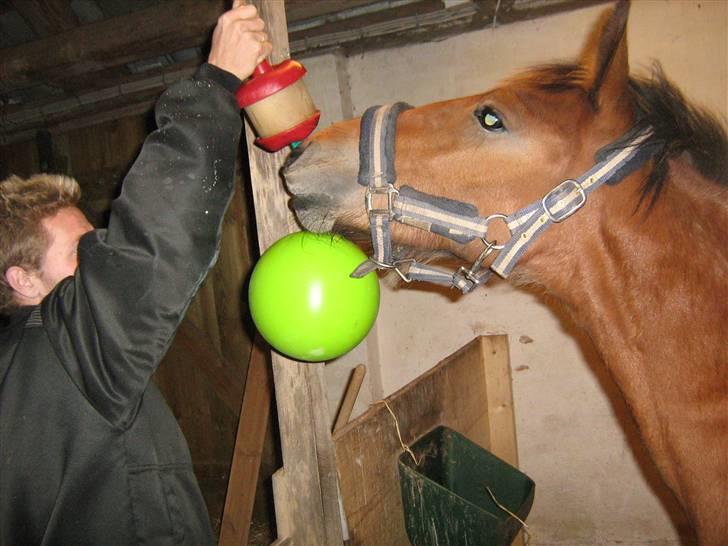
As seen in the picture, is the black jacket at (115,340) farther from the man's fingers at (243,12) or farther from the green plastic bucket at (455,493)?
the green plastic bucket at (455,493)

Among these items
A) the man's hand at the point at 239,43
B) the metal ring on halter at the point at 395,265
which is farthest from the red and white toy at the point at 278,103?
the metal ring on halter at the point at 395,265

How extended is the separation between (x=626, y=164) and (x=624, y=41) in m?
0.30

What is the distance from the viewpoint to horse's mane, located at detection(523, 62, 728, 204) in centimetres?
129

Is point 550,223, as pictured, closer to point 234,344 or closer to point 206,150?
point 206,150

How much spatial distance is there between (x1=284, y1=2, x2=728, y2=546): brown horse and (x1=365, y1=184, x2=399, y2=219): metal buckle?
4cm

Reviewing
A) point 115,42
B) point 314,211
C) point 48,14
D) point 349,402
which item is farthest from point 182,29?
point 349,402

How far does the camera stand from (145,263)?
34.3 inches

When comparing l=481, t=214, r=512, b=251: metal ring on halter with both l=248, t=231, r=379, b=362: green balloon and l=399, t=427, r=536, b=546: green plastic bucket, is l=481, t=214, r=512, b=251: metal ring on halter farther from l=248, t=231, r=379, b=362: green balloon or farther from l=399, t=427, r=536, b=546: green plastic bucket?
l=399, t=427, r=536, b=546: green plastic bucket

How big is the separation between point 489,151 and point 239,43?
0.71 metres

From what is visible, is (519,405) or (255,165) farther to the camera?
(519,405)

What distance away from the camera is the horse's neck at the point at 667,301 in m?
1.26

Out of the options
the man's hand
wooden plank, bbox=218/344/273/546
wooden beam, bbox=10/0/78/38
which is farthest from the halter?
wooden beam, bbox=10/0/78/38

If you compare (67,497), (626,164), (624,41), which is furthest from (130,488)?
(624,41)

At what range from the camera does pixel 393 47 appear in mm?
3213
